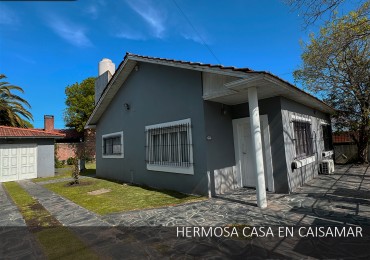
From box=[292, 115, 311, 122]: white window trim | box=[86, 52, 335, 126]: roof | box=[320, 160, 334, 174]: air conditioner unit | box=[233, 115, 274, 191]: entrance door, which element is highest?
box=[86, 52, 335, 126]: roof

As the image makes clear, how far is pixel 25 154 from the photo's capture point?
1500 cm

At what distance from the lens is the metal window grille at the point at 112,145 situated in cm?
1223

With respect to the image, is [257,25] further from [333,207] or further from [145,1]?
[333,207]

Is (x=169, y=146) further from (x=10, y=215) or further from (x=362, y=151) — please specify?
(x=362, y=151)

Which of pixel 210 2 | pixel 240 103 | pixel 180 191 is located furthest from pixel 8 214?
pixel 210 2

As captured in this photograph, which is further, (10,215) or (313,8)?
(10,215)

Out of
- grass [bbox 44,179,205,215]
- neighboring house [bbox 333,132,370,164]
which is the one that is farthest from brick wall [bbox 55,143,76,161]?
neighboring house [bbox 333,132,370,164]

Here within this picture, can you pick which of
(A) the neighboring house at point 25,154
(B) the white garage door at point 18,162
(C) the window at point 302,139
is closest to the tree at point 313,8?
(C) the window at point 302,139

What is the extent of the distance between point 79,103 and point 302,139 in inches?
1187

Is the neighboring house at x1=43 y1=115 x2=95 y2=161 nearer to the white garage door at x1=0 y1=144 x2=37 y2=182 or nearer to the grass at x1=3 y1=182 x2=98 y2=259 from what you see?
the white garage door at x1=0 y1=144 x2=37 y2=182

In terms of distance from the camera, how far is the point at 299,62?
1568cm

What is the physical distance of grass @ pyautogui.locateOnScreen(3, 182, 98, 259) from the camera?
12.7ft

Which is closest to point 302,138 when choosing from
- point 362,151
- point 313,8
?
point 313,8

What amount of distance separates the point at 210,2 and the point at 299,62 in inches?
394
